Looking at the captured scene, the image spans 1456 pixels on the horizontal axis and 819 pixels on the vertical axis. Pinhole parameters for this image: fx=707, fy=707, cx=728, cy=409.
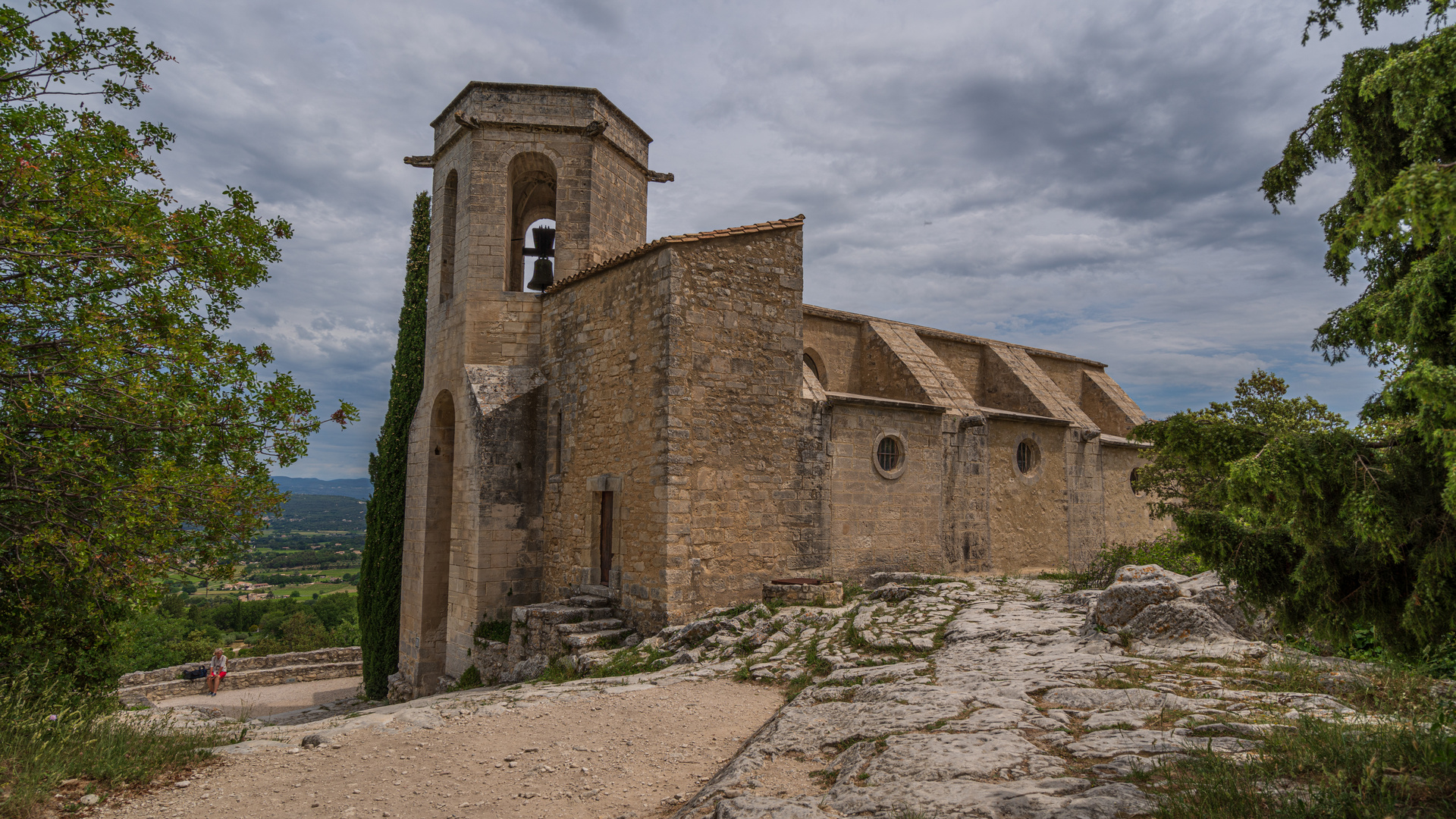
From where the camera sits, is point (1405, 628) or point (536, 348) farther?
point (536, 348)

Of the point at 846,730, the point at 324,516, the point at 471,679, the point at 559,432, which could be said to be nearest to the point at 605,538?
the point at 559,432

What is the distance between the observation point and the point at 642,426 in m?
10.3

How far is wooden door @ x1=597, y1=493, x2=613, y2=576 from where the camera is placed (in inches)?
438

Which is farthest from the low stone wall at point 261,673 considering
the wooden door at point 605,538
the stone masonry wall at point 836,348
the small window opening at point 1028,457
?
the small window opening at point 1028,457

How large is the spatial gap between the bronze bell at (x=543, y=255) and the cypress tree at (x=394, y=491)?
282 centimetres

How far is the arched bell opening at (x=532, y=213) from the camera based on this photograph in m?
13.1

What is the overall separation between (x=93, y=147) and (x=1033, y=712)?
28.1 feet

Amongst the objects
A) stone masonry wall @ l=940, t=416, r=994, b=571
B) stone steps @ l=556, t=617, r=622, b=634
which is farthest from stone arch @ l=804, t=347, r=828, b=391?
stone steps @ l=556, t=617, r=622, b=634

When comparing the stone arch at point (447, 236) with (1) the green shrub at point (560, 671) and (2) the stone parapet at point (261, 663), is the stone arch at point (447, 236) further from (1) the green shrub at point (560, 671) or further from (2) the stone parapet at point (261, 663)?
(2) the stone parapet at point (261, 663)

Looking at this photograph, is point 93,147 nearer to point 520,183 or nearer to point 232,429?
point 232,429

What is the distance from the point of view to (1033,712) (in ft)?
16.0

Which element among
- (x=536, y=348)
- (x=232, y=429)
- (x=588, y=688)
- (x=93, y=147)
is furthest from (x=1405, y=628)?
(x=536, y=348)

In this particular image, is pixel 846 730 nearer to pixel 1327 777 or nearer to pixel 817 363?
pixel 1327 777

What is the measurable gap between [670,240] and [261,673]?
17.6 metres
